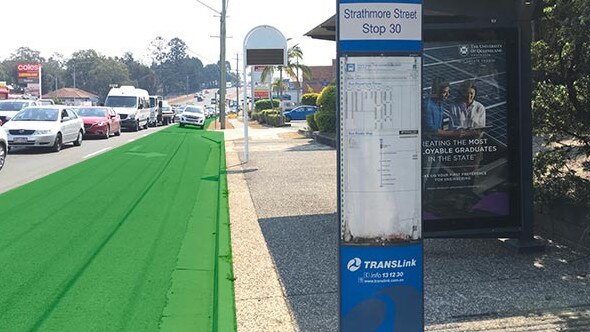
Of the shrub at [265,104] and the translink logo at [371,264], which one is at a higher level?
the shrub at [265,104]

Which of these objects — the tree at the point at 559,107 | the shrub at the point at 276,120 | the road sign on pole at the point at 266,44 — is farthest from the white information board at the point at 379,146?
the shrub at the point at 276,120

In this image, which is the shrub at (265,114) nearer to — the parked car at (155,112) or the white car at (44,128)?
the parked car at (155,112)

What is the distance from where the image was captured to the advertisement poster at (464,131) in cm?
606

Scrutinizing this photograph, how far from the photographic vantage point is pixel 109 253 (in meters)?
6.88

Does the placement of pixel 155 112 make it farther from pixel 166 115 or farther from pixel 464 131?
A: pixel 464 131

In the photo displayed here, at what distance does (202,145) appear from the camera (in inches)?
943

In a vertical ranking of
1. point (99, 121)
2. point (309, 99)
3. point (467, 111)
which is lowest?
point (467, 111)

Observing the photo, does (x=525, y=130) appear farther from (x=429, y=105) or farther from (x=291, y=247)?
(x=291, y=247)

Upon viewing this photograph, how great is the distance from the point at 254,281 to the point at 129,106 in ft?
108

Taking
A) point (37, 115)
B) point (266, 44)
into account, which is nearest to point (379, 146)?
point (266, 44)

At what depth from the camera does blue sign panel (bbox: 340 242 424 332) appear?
3449 mm

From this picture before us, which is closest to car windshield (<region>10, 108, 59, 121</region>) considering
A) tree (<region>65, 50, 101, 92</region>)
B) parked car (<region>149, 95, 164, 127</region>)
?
parked car (<region>149, 95, 164, 127</region>)

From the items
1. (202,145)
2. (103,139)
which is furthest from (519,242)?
(103,139)

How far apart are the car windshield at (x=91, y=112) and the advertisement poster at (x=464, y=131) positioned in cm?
2471
